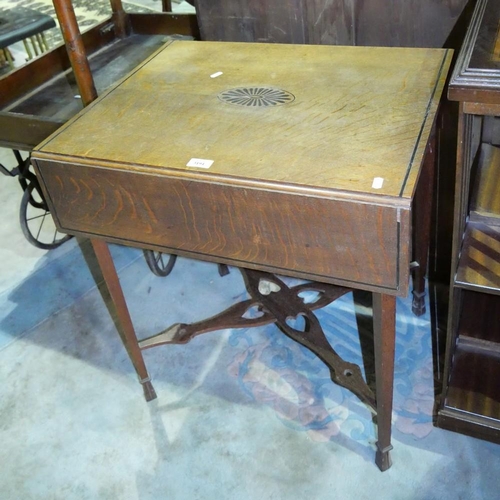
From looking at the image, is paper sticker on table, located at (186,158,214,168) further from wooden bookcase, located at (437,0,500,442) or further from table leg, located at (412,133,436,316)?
table leg, located at (412,133,436,316)

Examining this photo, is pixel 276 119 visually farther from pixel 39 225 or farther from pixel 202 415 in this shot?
pixel 39 225

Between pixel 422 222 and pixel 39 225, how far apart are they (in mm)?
1640

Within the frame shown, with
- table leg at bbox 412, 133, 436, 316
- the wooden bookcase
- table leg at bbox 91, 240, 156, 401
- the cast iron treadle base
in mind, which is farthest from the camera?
the cast iron treadle base

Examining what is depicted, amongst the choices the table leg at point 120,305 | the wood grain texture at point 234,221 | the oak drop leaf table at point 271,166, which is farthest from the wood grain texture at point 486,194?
the table leg at point 120,305

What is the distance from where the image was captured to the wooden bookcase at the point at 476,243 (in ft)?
3.19

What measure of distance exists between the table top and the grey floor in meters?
0.81

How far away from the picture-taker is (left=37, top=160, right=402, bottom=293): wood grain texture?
3.34 feet

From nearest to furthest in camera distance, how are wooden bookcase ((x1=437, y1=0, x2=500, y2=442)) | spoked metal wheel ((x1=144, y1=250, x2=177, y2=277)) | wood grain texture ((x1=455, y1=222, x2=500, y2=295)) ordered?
1. wooden bookcase ((x1=437, y1=0, x2=500, y2=442))
2. wood grain texture ((x1=455, y1=222, x2=500, y2=295))
3. spoked metal wheel ((x1=144, y1=250, x2=177, y2=277))

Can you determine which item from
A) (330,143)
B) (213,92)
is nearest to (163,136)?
(213,92)

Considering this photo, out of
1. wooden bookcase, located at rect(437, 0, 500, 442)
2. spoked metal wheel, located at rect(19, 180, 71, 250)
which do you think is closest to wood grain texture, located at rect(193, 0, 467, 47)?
wooden bookcase, located at rect(437, 0, 500, 442)

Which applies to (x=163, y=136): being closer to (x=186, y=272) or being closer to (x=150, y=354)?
(x=150, y=354)

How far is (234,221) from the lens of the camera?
43.7 inches

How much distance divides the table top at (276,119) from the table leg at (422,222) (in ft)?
0.81

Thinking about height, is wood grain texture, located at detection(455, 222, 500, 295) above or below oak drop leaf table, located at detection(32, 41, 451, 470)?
below
